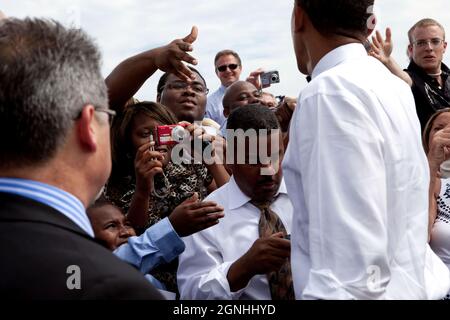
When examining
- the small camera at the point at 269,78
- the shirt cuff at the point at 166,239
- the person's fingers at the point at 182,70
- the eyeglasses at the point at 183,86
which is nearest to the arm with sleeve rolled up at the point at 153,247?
the shirt cuff at the point at 166,239

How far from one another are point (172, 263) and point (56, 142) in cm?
195

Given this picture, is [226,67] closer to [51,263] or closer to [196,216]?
[196,216]

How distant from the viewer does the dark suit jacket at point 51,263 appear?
1145 mm

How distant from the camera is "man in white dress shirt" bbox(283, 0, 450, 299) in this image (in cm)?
176

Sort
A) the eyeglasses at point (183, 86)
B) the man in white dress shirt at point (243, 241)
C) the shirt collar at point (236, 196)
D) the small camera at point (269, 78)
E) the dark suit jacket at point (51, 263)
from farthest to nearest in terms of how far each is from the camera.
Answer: the small camera at point (269, 78), the eyeglasses at point (183, 86), the shirt collar at point (236, 196), the man in white dress shirt at point (243, 241), the dark suit jacket at point (51, 263)

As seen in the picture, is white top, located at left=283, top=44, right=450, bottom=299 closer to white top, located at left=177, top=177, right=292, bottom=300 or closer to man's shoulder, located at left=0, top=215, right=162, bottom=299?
man's shoulder, located at left=0, top=215, right=162, bottom=299

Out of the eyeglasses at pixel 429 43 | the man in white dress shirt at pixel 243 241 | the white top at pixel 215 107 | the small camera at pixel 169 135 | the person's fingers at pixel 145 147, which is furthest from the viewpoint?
the white top at pixel 215 107

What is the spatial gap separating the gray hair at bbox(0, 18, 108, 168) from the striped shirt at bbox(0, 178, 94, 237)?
43 millimetres

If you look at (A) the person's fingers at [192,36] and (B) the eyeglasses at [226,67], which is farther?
(B) the eyeglasses at [226,67]

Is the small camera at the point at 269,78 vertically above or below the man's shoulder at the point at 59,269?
above

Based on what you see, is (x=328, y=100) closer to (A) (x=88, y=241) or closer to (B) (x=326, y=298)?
(B) (x=326, y=298)

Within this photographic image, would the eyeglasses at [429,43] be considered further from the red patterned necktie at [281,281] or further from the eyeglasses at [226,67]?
the red patterned necktie at [281,281]

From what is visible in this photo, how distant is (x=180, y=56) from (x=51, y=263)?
6.39 ft

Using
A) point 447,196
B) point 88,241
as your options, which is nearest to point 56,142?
point 88,241
